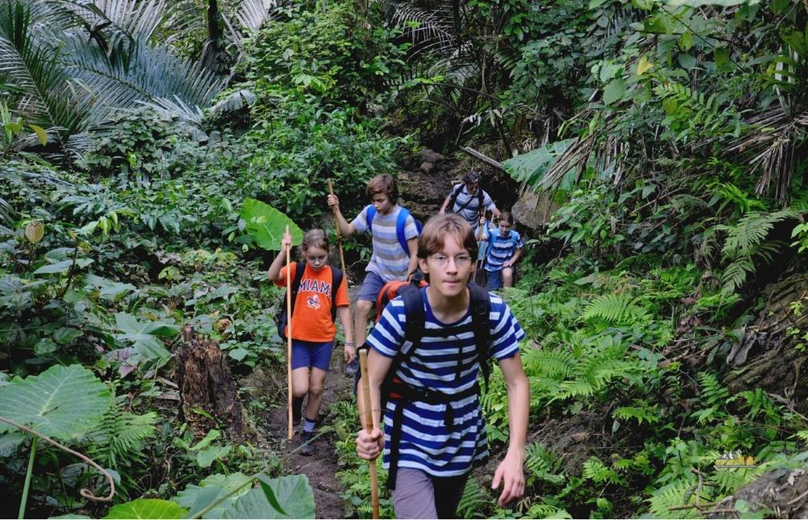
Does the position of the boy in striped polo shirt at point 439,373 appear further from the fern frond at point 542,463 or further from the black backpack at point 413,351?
the fern frond at point 542,463

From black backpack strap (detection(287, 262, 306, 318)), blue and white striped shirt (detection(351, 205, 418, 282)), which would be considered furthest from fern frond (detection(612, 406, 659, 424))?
black backpack strap (detection(287, 262, 306, 318))


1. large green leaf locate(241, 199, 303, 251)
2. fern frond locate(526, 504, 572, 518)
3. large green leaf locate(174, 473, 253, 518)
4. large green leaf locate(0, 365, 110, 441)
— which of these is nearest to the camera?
large green leaf locate(174, 473, 253, 518)

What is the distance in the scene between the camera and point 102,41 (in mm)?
13805

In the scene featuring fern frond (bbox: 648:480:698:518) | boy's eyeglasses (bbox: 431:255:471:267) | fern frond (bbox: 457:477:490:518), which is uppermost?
boy's eyeglasses (bbox: 431:255:471:267)

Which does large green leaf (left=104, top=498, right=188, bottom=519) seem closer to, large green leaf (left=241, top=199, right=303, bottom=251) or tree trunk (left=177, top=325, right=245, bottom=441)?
tree trunk (left=177, top=325, right=245, bottom=441)

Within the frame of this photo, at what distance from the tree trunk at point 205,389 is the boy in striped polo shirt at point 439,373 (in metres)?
2.90

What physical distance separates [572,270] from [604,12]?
376 cm

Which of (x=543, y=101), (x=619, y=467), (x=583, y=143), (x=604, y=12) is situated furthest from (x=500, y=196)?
(x=619, y=467)

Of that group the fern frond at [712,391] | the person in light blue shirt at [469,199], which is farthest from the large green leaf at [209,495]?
the person in light blue shirt at [469,199]

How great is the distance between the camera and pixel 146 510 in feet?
8.84

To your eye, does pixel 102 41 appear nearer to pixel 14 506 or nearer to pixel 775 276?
pixel 14 506

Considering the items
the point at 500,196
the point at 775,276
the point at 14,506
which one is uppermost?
the point at 500,196

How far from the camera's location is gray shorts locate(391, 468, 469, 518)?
305 centimetres

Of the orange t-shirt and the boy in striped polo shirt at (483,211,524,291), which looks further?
the boy in striped polo shirt at (483,211,524,291)
